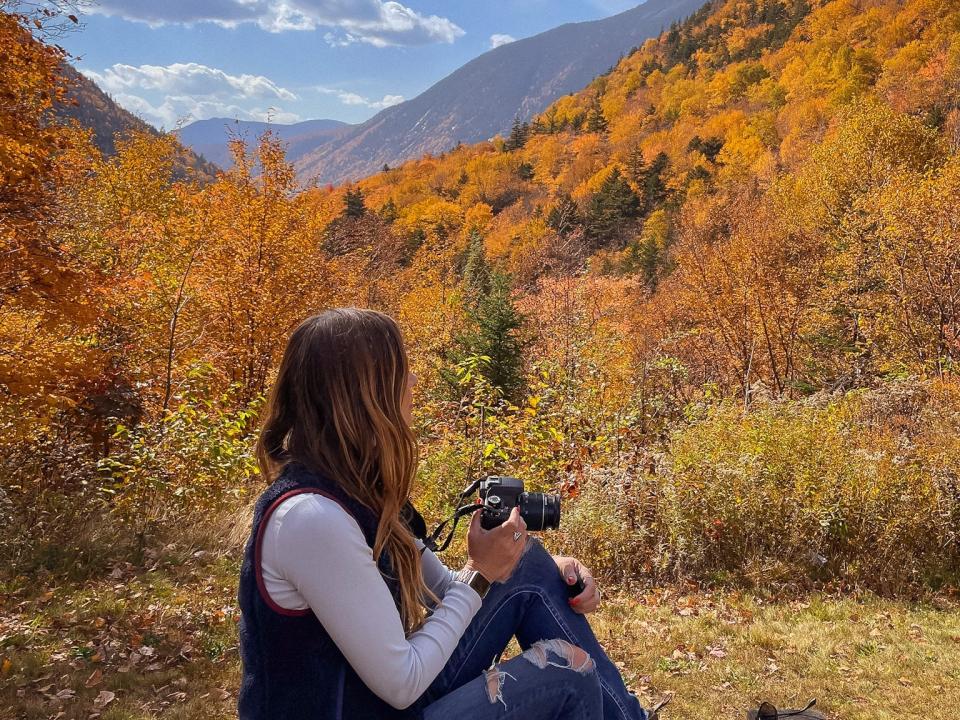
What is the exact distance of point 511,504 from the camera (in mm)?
1902

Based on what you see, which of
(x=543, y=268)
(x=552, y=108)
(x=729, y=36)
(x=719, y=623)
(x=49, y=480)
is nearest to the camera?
(x=719, y=623)

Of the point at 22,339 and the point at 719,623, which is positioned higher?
the point at 22,339

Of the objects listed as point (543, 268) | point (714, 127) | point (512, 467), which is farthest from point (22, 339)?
point (714, 127)

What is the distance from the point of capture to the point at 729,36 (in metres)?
70.6

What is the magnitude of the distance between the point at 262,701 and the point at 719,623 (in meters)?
3.71

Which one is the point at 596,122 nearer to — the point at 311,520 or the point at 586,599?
the point at 586,599

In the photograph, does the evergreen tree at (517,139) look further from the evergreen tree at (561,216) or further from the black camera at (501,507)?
the black camera at (501,507)

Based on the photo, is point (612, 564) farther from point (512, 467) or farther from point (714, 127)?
point (714, 127)

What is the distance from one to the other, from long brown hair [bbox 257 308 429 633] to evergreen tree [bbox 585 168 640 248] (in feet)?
137

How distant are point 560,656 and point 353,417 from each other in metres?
0.84

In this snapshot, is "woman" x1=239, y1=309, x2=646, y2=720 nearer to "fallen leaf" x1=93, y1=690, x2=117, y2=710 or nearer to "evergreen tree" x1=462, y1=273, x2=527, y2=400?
"fallen leaf" x1=93, y1=690, x2=117, y2=710

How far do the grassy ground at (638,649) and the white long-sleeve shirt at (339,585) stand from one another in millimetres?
2397

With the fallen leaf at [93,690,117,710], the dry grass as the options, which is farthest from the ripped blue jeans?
the fallen leaf at [93,690,117,710]

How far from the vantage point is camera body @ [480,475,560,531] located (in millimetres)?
1836
